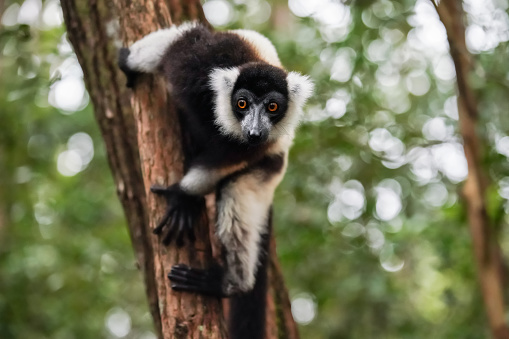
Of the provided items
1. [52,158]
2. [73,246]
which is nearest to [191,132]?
[73,246]

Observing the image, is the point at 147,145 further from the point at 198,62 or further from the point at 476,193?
the point at 476,193

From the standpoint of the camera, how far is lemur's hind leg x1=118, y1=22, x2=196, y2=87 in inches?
127

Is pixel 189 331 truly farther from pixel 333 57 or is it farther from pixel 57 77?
pixel 333 57

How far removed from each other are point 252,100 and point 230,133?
223mm

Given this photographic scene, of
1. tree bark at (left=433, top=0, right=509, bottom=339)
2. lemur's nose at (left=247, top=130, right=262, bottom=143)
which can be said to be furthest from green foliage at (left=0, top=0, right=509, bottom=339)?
lemur's nose at (left=247, top=130, right=262, bottom=143)

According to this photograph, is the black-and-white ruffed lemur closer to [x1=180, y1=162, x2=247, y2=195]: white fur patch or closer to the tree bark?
[x1=180, y1=162, x2=247, y2=195]: white fur patch

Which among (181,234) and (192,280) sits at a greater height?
(181,234)

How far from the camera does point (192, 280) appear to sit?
2.87 m

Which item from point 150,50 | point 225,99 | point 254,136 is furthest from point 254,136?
point 150,50

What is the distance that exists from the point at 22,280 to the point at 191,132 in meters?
3.39

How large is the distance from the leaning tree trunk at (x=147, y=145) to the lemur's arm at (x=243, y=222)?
28 centimetres

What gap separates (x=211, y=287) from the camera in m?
2.98

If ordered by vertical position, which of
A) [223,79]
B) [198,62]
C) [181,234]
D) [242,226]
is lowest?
[242,226]

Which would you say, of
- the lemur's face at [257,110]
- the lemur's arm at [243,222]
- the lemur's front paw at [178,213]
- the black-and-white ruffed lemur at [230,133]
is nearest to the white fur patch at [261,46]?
the black-and-white ruffed lemur at [230,133]
